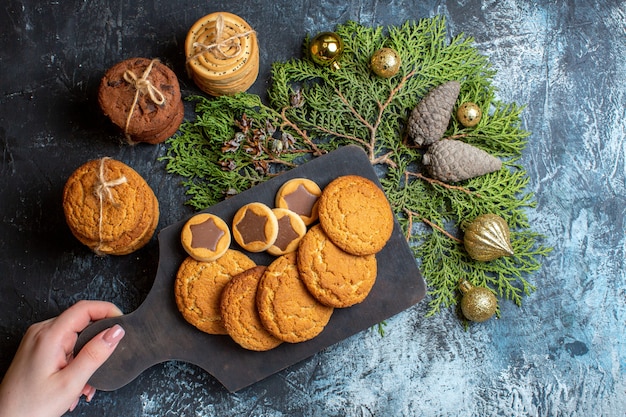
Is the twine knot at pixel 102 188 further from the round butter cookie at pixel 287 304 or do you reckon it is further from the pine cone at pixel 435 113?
the pine cone at pixel 435 113

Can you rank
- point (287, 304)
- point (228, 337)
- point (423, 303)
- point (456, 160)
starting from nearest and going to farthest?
1. point (287, 304)
2. point (228, 337)
3. point (456, 160)
4. point (423, 303)

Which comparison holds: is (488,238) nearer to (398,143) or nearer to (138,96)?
(398,143)

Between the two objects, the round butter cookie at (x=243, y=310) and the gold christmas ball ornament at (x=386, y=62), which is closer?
the round butter cookie at (x=243, y=310)

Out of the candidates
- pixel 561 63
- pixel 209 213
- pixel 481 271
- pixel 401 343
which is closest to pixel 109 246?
pixel 209 213

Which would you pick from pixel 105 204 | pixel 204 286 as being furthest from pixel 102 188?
pixel 204 286

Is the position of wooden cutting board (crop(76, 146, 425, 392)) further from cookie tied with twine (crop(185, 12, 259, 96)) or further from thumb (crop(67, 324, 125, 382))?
cookie tied with twine (crop(185, 12, 259, 96))

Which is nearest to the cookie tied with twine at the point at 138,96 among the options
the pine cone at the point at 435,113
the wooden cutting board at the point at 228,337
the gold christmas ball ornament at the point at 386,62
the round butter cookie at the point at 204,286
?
the wooden cutting board at the point at 228,337
